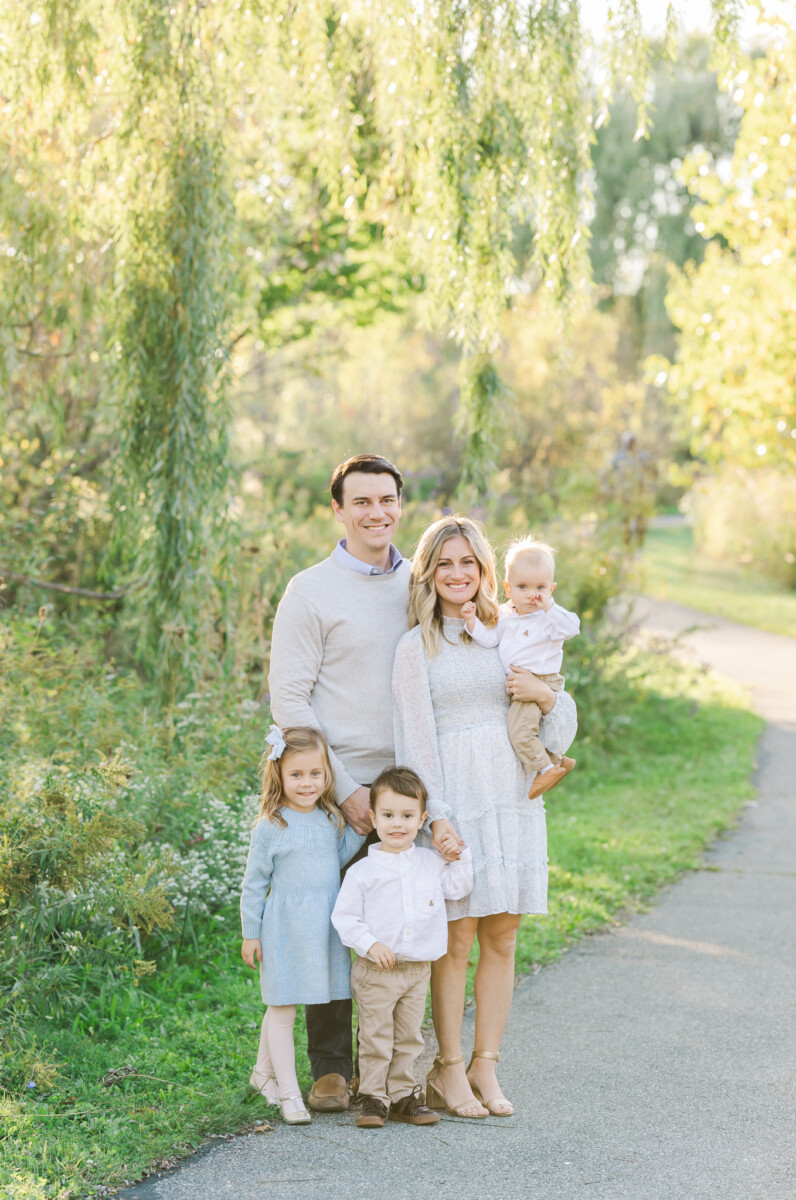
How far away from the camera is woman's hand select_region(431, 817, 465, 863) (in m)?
3.56

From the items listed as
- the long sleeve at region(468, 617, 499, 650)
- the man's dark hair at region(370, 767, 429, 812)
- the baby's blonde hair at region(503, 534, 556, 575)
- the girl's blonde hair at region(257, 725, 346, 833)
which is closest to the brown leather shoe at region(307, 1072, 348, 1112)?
the girl's blonde hair at region(257, 725, 346, 833)

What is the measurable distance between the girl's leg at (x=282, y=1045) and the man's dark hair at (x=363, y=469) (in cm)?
158

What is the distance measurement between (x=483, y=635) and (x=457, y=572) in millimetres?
228

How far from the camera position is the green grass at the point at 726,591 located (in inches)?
703

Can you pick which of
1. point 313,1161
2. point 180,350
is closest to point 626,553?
point 180,350

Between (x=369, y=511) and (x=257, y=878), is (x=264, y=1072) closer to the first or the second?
(x=257, y=878)

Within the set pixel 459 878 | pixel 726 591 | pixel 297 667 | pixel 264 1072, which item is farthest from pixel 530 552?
pixel 726 591

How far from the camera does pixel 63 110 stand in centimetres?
596

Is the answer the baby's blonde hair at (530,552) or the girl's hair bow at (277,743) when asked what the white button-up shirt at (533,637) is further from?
the girl's hair bow at (277,743)

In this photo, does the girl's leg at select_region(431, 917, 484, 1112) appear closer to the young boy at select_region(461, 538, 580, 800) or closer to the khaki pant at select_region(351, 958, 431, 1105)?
the khaki pant at select_region(351, 958, 431, 1105)

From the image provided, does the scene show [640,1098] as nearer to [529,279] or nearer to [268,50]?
[268,50]

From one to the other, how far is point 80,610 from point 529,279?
40.3 feet

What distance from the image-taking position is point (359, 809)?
366 cm

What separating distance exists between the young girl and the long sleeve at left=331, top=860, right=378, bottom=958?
8cm
